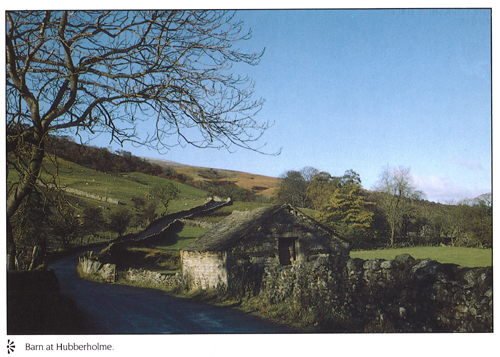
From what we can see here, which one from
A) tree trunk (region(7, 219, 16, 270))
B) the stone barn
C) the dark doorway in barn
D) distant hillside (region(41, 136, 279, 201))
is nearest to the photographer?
tree trunk (region(7, 219, 16, 270))

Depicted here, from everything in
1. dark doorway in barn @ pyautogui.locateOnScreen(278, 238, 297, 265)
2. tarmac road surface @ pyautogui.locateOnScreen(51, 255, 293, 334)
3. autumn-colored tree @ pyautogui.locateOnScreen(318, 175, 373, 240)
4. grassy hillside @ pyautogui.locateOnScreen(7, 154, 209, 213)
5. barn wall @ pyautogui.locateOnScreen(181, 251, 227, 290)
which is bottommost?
tarmac road surface @ pyautogui.locateOnScreen(51, 255, 293, 334)

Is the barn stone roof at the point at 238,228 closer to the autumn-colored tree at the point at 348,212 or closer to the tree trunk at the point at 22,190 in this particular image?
the autumn-colored tree at the point at 348,212

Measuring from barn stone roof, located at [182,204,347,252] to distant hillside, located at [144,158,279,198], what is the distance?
1381 mm

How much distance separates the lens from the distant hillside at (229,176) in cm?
896

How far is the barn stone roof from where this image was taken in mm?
10992

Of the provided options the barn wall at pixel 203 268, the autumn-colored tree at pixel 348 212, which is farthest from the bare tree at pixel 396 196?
the barn wall at pixel 203 268

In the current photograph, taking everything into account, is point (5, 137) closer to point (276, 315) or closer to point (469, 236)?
point (276, 315)

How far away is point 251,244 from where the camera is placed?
1123cm

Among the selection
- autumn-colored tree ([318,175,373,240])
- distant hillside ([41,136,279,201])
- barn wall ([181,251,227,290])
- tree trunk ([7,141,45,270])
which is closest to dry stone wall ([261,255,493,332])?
autumn-colored tree ([318,175,373,240])

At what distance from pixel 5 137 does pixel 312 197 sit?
713cm

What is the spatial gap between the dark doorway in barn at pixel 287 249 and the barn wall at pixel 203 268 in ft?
5.90

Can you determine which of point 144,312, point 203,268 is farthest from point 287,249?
point 144,312

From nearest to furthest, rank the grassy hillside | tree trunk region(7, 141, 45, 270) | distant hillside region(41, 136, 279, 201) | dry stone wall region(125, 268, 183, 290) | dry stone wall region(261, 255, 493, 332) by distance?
dry stone wall region(261, 255, 493, 332) → tree trunk region(7, 141, 45, 270) → distant hillside region(41, 136, 279, 201) → the grassy hillside → dry stone wall region(125, 268, 183, 290)

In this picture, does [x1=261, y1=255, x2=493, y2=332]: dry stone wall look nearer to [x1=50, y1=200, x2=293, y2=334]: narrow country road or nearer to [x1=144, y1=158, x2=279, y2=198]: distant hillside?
[x1=50, y1=200, x2=293, y2=334]: narrow country road
